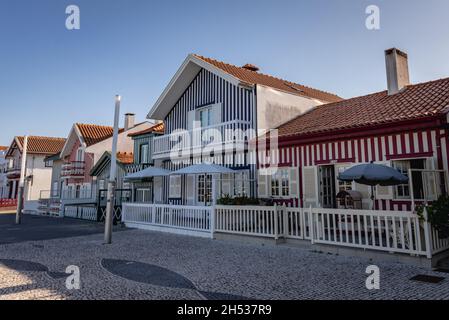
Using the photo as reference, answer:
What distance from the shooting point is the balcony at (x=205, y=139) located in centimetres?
1348

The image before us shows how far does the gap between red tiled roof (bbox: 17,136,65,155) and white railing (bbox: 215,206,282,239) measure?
31.9 m

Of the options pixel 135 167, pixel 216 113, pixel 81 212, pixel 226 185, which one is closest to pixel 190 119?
pixel 216 113

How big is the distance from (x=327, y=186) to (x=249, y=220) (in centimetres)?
323

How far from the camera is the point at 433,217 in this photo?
6.29 meters

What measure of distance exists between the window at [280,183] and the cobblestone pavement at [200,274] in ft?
11.7

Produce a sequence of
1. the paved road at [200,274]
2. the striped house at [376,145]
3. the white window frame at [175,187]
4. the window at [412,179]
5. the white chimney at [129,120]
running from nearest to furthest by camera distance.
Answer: the paved road at [200,274]
the striped house at [376,145]
the window at [412,179]
the white window frame at [175,187]
the white chimney at [129,120]

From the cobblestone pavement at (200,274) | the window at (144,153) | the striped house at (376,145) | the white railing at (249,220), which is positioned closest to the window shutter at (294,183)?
the striped house at (376,145)

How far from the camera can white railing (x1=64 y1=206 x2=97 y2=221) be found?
58.9ft

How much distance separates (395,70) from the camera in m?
12.2

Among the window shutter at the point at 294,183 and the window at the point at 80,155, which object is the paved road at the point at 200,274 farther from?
the window at the point at 80,155

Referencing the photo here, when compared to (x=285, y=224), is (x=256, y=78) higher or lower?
higher

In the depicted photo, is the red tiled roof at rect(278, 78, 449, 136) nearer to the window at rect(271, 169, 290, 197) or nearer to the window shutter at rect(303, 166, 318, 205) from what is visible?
the window shutter at rect(303, 166, 318, 205)

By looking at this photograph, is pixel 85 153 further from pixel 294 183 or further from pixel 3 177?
pixel 3 177

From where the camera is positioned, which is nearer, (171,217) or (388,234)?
(388,234)
